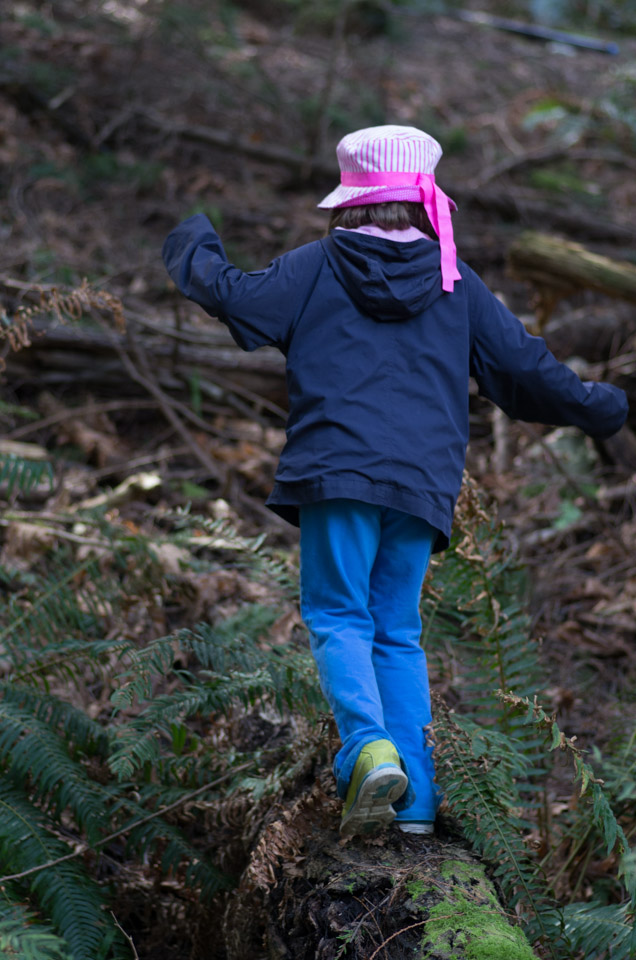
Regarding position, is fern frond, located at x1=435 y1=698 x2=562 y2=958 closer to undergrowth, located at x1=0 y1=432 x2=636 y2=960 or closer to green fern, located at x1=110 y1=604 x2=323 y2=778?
undergrowth, located at x1=0 y1=432 x2=636 y2=960

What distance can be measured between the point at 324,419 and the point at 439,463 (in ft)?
1.21

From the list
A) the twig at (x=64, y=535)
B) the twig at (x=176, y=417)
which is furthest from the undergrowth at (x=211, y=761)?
the twig at (x=176, y=417)

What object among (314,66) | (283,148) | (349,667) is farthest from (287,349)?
(314,66)

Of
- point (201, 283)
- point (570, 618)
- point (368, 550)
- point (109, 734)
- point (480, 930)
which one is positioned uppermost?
point (201, 283)

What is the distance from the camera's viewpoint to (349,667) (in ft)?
7.96

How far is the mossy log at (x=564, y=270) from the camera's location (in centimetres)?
499

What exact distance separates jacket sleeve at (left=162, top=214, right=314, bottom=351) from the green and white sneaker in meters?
1.21

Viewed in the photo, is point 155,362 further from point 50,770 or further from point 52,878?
point 52,878

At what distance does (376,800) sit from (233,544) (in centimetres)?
139

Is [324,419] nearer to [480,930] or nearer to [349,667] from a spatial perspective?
[349,667]

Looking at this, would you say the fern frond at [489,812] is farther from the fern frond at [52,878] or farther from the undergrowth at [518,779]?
the fern frond at [52,878]

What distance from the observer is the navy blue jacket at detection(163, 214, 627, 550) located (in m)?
2.54

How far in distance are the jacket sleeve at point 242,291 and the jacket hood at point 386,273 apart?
0.15 m

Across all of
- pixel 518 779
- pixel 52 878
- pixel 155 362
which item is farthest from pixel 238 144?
pixel 52 878
